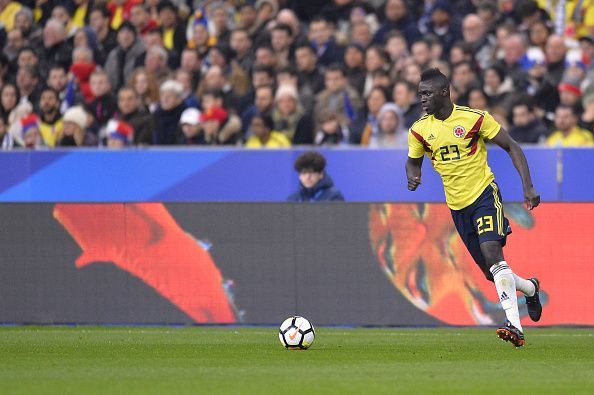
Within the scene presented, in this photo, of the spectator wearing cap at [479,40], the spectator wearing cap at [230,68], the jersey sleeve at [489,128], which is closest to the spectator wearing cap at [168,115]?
the spectator wearing cap at [230,68]

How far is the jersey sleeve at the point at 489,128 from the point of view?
11.4m

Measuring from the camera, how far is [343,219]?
1509 cm

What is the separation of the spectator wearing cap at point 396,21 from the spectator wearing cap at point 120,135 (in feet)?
13.6

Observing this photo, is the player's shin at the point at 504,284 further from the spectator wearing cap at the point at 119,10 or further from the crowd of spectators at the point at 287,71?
the spectator wearing cap at the point at 119,10

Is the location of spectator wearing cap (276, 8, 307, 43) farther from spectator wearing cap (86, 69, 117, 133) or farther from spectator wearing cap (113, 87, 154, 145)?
spectator wearing cap (86, 69, 117, 133)

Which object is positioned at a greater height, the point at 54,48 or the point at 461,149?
the point at 54,48

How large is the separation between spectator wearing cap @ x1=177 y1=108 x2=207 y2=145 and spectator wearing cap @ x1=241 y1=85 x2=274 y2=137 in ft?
2.07

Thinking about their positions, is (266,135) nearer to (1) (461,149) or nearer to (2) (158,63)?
(2) (158,63)

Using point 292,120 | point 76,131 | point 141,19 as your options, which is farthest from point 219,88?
point 141,19

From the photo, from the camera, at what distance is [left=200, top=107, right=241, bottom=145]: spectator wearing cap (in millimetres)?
18891

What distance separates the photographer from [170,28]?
73.4ft

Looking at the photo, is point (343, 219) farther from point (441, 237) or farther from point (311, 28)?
point (311, 28)

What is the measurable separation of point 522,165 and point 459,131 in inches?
26.1

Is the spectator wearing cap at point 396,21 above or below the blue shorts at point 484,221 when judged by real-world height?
above
